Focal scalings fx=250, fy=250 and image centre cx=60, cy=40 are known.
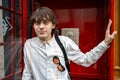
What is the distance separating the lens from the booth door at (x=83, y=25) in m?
3.09

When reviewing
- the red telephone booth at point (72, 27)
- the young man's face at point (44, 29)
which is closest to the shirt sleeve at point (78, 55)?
the young man's face at point (44, 29)

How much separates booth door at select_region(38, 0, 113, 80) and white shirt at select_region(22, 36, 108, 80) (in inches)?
35.9

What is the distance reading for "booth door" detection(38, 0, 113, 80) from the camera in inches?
122

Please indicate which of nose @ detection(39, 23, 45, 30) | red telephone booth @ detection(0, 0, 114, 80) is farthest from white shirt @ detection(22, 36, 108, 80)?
red telephone booth @ detection(0, 0, 114, 80)

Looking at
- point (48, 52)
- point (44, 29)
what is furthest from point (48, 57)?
point (44, 29)

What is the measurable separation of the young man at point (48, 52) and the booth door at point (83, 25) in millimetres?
918

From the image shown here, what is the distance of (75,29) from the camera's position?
317 centimetres

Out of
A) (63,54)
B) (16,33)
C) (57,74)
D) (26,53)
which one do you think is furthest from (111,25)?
(16,33)

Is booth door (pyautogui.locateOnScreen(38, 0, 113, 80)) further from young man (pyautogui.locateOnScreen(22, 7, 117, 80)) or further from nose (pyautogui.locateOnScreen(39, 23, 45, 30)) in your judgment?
nose (pyautogui.locateOnScreen(39, 23, 45, 30))

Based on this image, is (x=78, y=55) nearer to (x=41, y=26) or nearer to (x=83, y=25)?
(x=41, y=26)

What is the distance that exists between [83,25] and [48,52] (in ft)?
3.76

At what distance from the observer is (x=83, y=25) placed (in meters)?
3.16

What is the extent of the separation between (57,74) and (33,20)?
19.9 inches

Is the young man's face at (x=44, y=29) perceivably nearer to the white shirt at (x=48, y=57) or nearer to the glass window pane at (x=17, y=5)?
the white shirt at (x=48, y=57)
